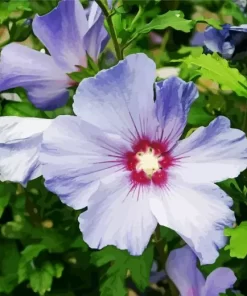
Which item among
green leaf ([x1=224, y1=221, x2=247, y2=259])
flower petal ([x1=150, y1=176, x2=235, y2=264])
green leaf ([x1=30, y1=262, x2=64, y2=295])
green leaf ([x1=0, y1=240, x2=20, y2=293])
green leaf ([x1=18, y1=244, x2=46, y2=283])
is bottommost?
green leaf ([x1=0, y1=240, x2=20, y2=293])

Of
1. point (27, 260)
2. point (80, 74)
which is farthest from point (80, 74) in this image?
point (27, 260)

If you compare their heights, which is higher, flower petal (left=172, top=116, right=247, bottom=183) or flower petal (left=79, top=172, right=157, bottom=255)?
flower petal (left=172, top=116, right=247, bottom=183)

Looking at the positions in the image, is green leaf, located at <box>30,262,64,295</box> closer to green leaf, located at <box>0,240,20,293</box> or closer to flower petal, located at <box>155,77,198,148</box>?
green leaf, located at <box>0,240,20,293</box>

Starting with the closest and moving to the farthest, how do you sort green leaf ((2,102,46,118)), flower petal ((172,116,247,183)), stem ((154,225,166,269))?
flower petal ((172,116,247,183)), stem ((154,225,166,269)), green leaf ((2,102,46,118))

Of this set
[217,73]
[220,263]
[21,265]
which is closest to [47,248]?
[21,265]

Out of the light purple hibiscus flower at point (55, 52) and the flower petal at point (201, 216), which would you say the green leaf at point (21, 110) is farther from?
the flower petal at point (201, 216)

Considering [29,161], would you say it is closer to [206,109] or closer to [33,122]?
[33,122]

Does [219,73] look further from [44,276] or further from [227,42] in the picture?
[44,276]

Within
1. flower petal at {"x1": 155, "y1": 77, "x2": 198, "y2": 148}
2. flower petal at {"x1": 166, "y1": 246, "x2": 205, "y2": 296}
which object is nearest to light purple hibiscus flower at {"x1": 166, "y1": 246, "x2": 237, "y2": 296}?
flower petal at {"x1": 166, "y1": 246, "x2": 205, "y2": 296}
